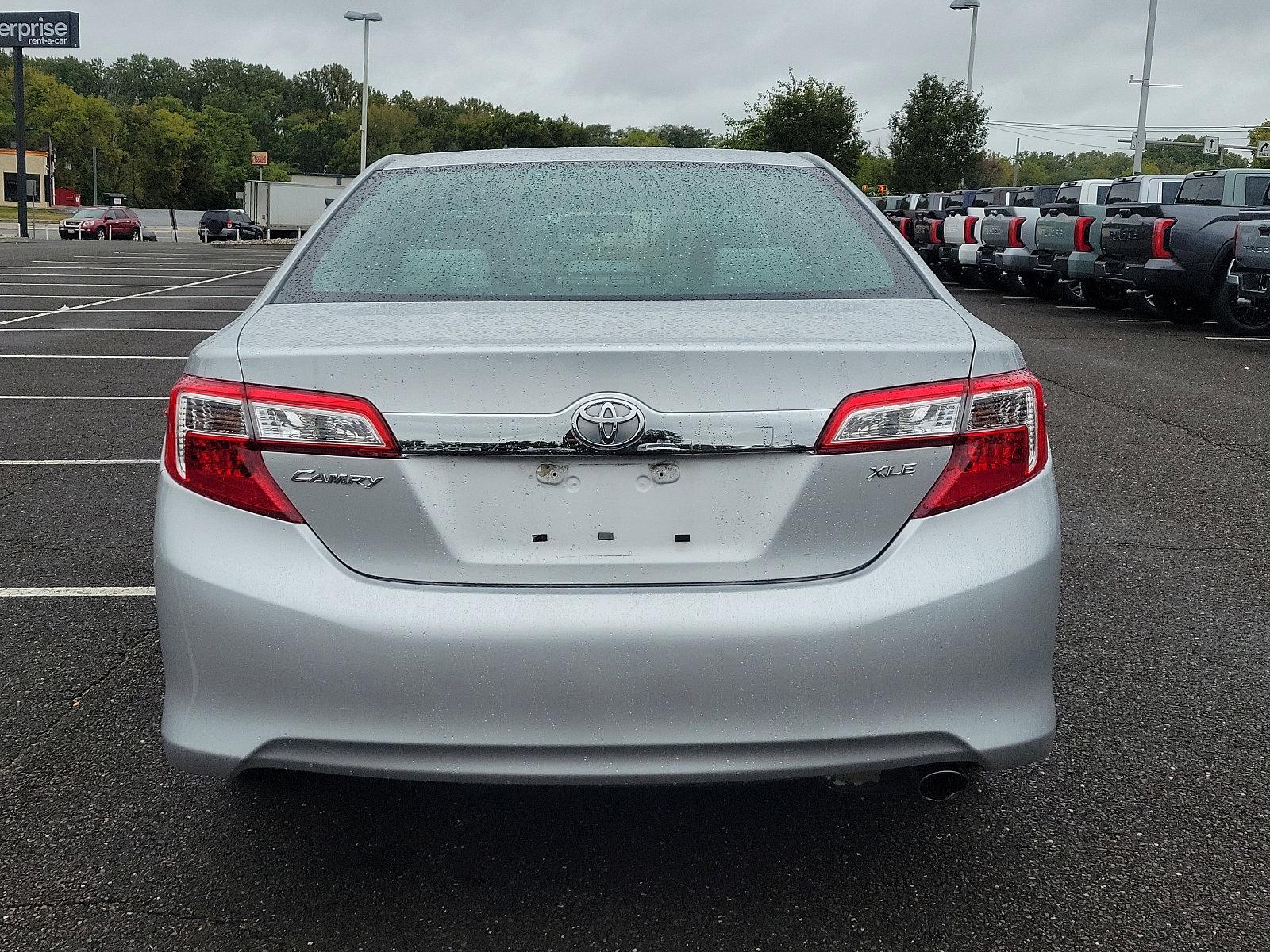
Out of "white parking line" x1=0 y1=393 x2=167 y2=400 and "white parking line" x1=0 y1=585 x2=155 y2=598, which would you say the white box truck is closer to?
"white parking line" x1=0 y1=393 x2=167 y2=400

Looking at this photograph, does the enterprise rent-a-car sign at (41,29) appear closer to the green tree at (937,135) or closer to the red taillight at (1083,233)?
the green tree at (937,135)

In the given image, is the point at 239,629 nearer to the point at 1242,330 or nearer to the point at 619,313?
the point at 619,313

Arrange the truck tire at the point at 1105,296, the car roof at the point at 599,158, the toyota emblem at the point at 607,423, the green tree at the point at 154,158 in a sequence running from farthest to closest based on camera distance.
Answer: the green tree at the point at 154,158 < the truck tire at the point at 1105,296 < the car roof at the point at 599,158 < the toyota emblem at the point at 607,423

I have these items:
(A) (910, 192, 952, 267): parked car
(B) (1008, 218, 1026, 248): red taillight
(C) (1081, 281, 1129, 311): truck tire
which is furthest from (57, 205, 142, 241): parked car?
(C) (1081, 281, 1129, 311): truck tire

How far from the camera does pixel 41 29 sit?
179ft

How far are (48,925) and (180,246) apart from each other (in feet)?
145

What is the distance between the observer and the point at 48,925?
8.68ft

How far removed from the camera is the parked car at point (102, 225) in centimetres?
5322

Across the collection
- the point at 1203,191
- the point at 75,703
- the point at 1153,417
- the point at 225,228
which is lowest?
the point at 75,703

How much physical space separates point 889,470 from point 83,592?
137 inches

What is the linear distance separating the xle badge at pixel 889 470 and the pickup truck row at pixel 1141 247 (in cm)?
1215

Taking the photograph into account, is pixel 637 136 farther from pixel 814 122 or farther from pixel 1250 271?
pixel 1250 271

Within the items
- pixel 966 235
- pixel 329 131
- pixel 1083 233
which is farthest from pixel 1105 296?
pixel 329 131

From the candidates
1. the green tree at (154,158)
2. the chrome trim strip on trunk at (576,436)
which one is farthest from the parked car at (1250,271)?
the green tree at (154,158)
